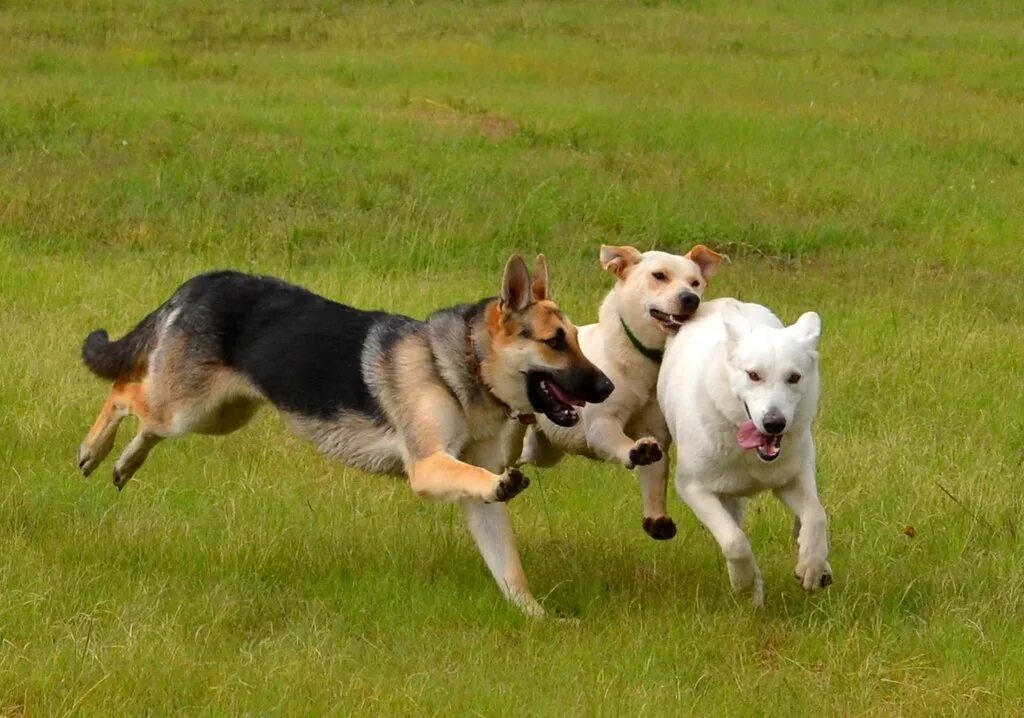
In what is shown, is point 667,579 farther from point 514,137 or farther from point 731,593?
point 514,137

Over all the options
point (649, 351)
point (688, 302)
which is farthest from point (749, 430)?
point (649, 351)

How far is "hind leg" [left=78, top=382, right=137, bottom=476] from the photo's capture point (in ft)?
24.0

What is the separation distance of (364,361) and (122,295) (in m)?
4.50

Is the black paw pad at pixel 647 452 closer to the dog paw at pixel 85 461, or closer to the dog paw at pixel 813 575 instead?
the dog paw at pixel 813 575

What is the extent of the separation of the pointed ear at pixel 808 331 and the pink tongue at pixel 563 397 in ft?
2.83

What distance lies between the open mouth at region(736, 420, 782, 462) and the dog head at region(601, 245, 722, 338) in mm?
1228

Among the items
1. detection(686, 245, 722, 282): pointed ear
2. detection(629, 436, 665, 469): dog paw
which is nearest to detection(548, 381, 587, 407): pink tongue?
detection(629, 436, 665, 469): dog paw

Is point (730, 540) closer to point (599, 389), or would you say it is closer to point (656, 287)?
point (599, 389)

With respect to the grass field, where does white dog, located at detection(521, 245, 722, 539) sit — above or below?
above

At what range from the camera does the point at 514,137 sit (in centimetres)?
1777

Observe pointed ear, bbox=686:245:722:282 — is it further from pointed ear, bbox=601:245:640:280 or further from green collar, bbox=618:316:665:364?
green collar, bbox=618:316:665:364

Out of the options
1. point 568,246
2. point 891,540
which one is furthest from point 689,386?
point 568,246

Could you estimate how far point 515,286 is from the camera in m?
6.29

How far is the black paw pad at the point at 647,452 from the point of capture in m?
6.16
